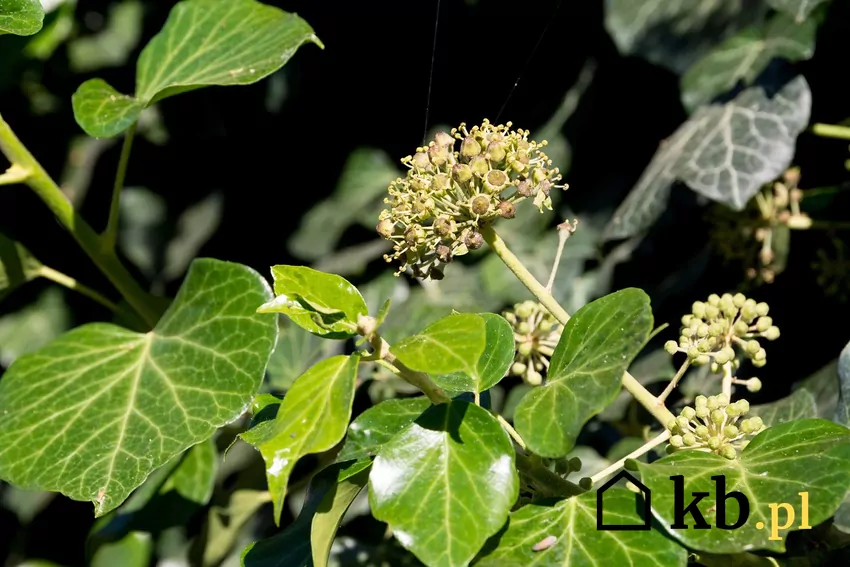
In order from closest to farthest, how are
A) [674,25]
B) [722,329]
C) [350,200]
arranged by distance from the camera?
[722,329] → [674,25] → [350,200]

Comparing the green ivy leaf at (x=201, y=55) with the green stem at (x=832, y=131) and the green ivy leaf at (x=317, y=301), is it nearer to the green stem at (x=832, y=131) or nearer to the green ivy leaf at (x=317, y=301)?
the green ivy leaf at (x=317, y=301)

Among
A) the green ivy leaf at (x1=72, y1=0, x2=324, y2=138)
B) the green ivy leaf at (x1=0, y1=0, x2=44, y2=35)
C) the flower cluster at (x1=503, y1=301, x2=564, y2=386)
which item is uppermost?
the green ivy leaf at (x1=0, y1=0, x2=44, y2=35)

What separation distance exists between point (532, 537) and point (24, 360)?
650 mm

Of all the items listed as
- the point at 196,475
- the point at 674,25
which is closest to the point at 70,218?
the point at 196,475

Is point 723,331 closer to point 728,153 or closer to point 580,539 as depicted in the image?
point 580,539

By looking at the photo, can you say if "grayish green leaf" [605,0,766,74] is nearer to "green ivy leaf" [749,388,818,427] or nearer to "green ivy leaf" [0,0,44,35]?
"green ivy leaf" [749,388,818,427]

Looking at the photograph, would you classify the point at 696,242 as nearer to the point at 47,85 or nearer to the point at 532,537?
the point at 532,537

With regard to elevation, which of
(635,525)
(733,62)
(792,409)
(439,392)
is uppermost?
(439,392)

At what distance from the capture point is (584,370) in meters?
0.66

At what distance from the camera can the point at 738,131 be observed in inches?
47.2

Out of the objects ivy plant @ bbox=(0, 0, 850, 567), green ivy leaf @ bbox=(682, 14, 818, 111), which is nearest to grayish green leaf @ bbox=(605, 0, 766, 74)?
green ivy leaf @ bbox=(682, 14, 818, 111)

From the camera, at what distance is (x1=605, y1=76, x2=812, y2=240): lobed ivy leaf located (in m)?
1.12

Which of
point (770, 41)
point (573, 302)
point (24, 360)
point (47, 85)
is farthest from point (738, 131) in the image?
point (47, 85)

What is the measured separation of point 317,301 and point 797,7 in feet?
2.50
